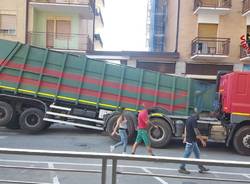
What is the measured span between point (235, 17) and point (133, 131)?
17.6 meters

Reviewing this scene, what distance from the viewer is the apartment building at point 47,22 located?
103 ft

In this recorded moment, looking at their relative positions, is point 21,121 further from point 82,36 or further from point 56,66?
point 82,36

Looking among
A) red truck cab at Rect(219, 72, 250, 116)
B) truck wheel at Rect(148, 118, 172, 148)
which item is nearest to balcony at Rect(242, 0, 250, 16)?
red truck cab at Rect(219, 72, 250, 116)

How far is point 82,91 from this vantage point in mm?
18469

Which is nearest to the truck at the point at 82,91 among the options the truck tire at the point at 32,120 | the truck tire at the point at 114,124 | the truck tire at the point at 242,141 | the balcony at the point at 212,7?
the truck tire at the point at 32,120

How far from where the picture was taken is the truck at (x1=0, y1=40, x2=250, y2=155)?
17969mm

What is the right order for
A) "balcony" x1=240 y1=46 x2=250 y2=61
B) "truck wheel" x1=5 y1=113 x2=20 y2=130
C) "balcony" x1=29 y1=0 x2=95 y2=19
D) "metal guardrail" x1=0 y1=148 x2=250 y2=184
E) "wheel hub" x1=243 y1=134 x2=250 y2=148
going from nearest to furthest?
1. "metal guardrail" x1=0 y1=148 x2=250 y2=184
2. "wheel hub" x1=243 y1=134 x2=250 y2=148
3. "truck wheel" x1=5 y1=113 x2=20 y2=130
4. "balcony" x1=240 y1=46 x2=250 y2=61
5. "balcony" x1=29 y1=0 x2=95 y2=19

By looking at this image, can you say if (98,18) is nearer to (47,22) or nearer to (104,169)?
(47,22)

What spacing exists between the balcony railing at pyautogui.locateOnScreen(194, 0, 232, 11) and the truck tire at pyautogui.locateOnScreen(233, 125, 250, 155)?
16.6 metres

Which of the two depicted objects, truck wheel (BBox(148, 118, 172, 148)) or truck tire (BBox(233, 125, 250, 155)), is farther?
truck wheel (BBox(148, 118, 172, 148))

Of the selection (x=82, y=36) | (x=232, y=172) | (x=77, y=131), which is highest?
(x=82, y=36)

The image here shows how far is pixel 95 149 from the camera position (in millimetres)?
15406

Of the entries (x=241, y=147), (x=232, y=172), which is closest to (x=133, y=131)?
(x=241, y=147)

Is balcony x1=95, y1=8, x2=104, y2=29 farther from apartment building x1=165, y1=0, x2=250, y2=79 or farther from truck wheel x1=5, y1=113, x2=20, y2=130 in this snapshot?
truck wheel x1=5, y1=113, x2=20, y2=130
